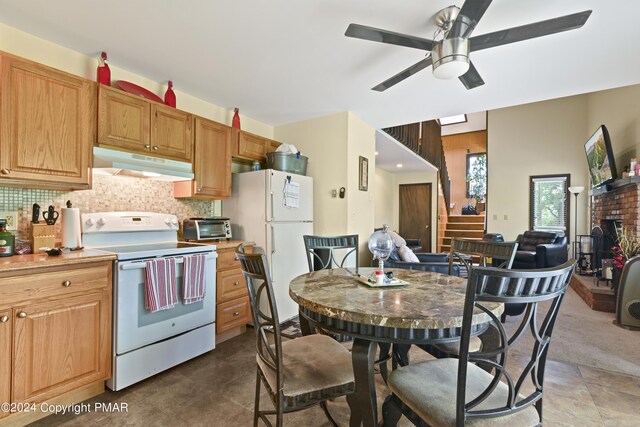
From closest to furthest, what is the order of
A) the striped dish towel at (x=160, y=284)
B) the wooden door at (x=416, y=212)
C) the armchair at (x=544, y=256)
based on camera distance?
the striped dish towel at (x=160, y=284) → the armchair at (x=544, y=256) → the wooden door at (x=416, y=212)

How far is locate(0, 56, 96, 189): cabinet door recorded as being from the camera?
1.82 m

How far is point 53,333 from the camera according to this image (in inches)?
68.3

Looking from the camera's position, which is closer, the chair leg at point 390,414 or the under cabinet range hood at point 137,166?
the chair leg at point 390,414

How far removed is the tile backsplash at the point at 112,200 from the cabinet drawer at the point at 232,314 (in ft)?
3.38

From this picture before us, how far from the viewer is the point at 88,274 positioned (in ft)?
6.13

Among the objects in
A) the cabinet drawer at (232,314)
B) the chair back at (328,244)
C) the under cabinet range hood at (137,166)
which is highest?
the under cabinet range hood at (137,166)

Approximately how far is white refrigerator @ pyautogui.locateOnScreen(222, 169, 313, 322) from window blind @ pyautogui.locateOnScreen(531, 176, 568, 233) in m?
6.28

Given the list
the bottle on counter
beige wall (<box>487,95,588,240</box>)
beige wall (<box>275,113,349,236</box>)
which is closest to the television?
beige wall (<box>487,95,588,240</box>)

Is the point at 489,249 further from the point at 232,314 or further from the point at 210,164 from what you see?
the point at 210,164

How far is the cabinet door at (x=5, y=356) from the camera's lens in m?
1.56

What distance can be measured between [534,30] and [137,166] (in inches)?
106

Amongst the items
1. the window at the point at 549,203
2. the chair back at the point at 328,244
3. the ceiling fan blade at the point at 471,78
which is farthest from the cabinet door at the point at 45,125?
the window at the point at 549,203

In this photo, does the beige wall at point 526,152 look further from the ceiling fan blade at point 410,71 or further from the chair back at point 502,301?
the chair back at point 502,301

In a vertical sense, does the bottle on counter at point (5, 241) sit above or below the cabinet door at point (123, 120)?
below
